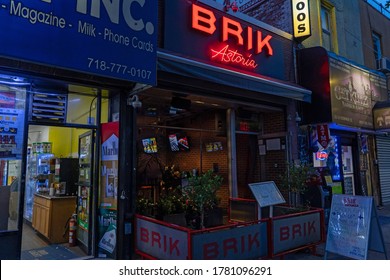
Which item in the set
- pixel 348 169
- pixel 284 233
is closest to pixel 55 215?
pixel 284 233

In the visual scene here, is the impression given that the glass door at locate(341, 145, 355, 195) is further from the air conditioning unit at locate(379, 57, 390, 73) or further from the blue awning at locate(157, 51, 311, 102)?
the air conditioning unit at locate(379, 57, 390, 73)

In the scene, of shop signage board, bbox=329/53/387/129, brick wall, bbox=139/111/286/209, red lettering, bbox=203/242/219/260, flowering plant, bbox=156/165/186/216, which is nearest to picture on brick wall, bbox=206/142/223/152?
brick wall, bbox=139/111/286/209

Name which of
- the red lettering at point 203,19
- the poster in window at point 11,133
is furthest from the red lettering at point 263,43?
the poster in window at point 11,133

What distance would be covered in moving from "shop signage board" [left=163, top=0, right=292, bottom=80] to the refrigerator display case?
4767mm

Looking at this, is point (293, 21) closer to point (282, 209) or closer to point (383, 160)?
point (282, 209)

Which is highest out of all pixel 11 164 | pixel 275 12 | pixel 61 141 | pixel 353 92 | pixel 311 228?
pixel 275 12

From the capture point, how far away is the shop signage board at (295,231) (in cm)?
496

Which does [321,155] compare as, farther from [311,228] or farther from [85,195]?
[85,195]

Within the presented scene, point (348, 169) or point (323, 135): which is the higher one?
point (323, 135)

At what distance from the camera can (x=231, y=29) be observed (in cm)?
705

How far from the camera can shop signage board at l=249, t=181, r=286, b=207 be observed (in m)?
5.32

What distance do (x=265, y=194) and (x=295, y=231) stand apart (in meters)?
0.80

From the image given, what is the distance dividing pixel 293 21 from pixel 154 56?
228 inches

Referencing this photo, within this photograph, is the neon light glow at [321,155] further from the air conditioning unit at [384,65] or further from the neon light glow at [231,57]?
the air conditioning unit at [384,65]
